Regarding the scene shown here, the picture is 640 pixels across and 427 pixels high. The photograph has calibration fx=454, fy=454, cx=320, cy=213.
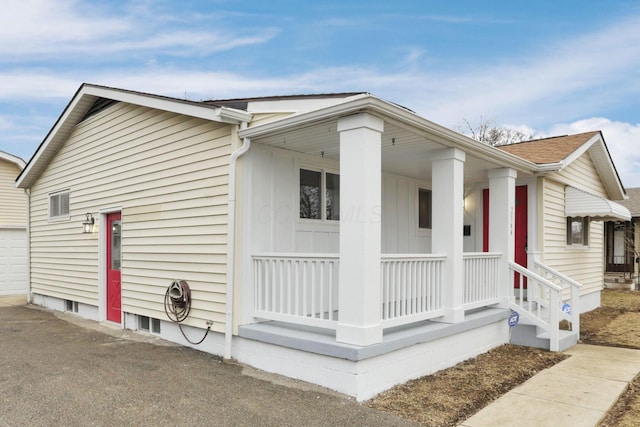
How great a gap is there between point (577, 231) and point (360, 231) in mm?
7959

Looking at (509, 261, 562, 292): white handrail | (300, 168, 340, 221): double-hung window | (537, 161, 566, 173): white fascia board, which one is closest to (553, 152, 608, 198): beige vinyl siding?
(537, 161, 566, 173): white fascia board

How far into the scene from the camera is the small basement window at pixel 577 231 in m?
9.55

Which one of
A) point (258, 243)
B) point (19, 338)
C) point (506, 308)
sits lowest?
point (19, 338)

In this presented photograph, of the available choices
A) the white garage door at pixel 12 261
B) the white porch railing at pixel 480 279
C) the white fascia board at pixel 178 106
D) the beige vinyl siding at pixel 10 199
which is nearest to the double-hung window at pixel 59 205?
the white fascia board at pixel 178 106

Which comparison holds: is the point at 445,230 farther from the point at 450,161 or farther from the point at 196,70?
the point at 196,70

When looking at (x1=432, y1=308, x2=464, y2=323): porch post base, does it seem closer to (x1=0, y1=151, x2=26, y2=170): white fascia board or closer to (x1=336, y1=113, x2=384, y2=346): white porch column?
(x1=336, y1=113, x2=384, y2=346): white porch column

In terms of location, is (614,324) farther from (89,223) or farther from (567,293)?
(89,223)

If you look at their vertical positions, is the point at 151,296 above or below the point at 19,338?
above

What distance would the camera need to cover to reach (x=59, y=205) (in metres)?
9.76

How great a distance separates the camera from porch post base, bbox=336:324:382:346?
13.9ft

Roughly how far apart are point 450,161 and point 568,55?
29.3 feet

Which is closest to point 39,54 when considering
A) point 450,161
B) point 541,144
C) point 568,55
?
point 450,161

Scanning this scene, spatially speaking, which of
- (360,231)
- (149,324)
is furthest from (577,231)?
(149,324)

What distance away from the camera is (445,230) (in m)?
5.70
